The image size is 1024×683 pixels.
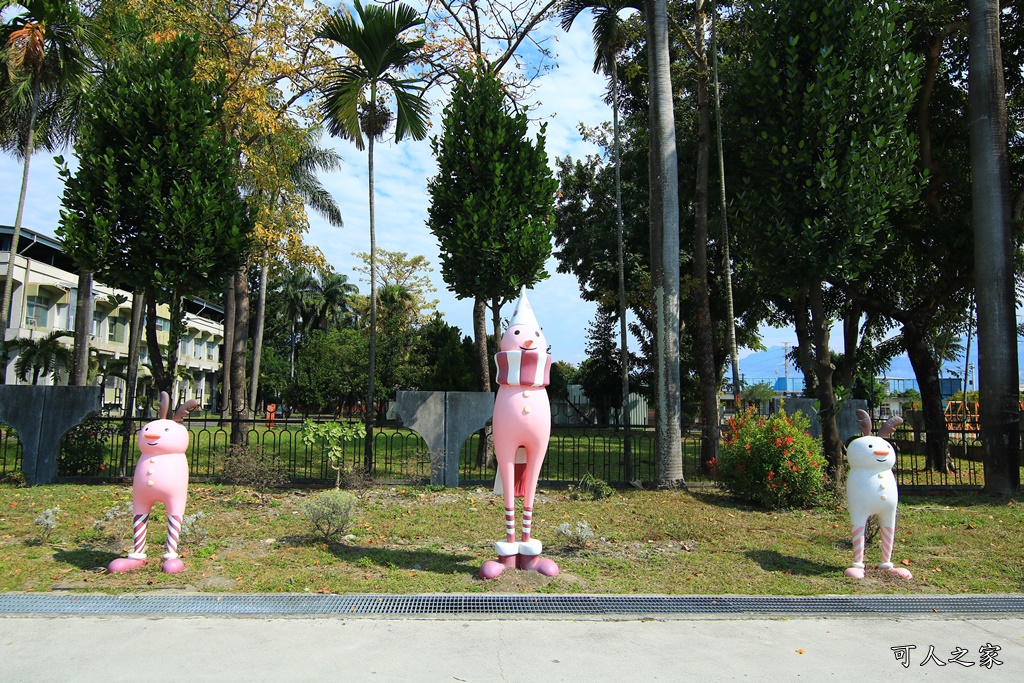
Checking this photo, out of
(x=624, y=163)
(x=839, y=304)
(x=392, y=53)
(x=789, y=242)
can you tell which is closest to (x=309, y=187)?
(x=624, y=163)

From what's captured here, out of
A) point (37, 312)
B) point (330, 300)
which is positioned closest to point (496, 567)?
point (37, 312)

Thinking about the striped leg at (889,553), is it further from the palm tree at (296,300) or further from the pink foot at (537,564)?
the palm tree at (296,300)

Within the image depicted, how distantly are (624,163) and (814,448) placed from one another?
50.1ft

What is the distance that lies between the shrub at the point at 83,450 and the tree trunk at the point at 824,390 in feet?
38.4

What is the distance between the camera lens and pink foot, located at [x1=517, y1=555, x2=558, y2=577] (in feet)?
20.7

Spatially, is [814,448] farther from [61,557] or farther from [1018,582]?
[61,557]

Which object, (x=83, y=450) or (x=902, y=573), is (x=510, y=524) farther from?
(x=83, y=450)

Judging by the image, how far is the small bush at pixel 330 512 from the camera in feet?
23.8

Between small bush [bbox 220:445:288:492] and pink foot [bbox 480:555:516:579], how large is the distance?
16.3 ft

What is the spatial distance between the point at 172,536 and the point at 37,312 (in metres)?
35.9

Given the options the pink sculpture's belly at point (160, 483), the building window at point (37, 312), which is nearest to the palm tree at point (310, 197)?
the building window at point (37, 312)

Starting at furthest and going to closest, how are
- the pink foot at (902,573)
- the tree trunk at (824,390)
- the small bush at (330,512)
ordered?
the tree trunk at (824,390) < the small bush at (330,512) < the pink foot at (902,573)

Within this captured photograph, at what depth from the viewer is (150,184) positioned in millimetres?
9406

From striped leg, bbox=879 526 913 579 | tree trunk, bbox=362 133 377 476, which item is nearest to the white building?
tree trunk, bbox=362 133 377 476
